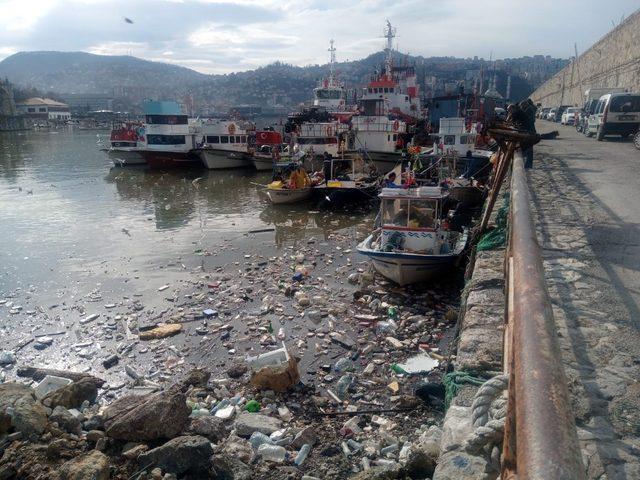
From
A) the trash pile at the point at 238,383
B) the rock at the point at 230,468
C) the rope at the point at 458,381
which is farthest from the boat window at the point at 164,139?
the rope at the point at 458,381

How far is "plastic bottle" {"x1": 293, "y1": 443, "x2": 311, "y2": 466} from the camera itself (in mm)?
4656

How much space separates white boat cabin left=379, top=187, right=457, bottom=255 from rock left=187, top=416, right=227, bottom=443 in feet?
18.4

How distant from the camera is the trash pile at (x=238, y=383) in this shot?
443cm

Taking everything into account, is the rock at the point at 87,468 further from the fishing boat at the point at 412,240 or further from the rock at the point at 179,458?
the fishing boat at the point at 412,240

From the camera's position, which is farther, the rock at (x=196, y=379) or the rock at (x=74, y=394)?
the rock at (x=196, y=379)

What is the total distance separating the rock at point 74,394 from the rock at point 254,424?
1989 millimetres

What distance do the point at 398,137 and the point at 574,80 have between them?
22.9 metres

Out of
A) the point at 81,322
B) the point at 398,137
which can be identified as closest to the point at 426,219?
the point at 81,322

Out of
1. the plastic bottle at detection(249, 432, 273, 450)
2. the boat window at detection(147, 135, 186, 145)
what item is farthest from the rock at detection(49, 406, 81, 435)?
the boat window at detection(147, 135, 186, 145)

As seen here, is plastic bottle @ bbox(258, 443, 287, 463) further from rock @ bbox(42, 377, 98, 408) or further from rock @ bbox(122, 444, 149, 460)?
rock @ bbox(42, 377, 98, 408)

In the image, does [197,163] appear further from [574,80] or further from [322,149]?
[574,80]

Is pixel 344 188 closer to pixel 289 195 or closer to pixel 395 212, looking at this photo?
pixel 289 195

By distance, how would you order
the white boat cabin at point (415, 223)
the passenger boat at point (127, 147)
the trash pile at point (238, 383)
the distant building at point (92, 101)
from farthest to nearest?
the distant building at point (92, 101) < the passenger boat at point (127, 147) < the white boat cabin at point (415, 223) < the trash pile at point (238, 383)

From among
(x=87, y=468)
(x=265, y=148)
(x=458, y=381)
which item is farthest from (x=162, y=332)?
(x=265, y=148)
